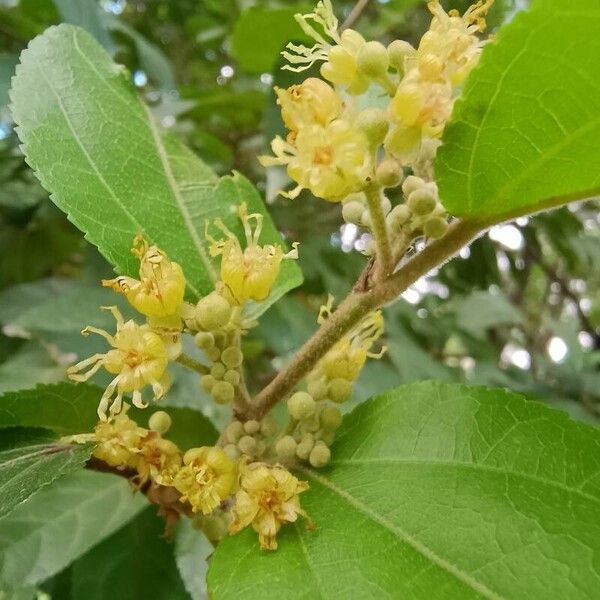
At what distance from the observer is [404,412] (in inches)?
36.0

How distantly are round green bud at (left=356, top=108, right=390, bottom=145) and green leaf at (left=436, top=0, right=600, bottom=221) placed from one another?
0.06 metres

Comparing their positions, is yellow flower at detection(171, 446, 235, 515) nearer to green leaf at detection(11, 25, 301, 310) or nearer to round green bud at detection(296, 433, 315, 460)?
round green bud at detection(296, 433, 315, 460)

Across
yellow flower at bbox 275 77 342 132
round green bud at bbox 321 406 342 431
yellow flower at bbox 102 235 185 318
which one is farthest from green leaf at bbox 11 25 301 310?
yellow flower at bbox 275 77 342 132

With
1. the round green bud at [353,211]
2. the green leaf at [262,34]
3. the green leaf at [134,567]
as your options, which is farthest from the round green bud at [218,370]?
the green leaf at [262,34]

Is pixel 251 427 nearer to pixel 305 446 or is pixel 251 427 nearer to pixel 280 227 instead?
pixel 305 446

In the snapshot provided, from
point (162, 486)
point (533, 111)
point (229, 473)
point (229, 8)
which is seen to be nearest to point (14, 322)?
point (162, 486)

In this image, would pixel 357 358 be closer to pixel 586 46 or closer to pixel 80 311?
pixel 586 46

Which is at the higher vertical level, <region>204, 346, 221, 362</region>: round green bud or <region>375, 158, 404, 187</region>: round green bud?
<region>375, 158, 404, 187</region>: round green bud

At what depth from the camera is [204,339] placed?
891 millimetres

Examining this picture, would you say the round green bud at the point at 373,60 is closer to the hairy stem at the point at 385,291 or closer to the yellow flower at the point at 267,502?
the hairy stem at the point at 385,291

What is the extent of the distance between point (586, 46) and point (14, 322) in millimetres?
1341

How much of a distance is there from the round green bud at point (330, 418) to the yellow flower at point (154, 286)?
21 centimetres

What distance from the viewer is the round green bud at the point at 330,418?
37.1 inches

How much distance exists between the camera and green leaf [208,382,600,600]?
723 mm
